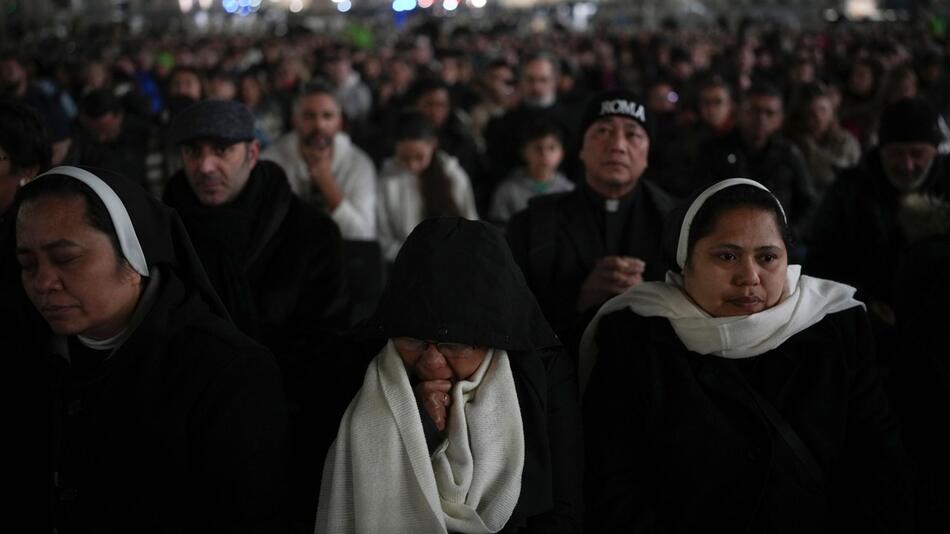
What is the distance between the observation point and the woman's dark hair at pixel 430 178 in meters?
6.15

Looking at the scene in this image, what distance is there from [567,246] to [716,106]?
4.19m

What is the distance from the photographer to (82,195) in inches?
94.1

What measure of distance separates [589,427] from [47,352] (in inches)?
64.5

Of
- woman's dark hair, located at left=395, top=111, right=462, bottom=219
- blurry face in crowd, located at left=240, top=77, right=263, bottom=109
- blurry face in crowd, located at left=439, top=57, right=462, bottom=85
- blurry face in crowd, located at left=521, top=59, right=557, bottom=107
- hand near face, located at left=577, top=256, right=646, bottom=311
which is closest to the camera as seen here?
hand near face, located at left=577, top=256, right=646, bottom=311

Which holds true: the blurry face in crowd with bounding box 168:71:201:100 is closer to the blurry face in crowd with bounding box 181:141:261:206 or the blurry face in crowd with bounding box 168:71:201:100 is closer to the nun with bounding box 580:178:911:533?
the blurry face in crowd with bounding box 181:141:261:206

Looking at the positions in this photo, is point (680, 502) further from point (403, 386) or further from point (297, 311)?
point (297, 311)

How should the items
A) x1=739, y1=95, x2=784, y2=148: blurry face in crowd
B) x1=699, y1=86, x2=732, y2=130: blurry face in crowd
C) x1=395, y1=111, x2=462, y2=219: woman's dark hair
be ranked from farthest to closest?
x1=699, y1=86, x2=732, y2=130: blurry face in crowd, x1=739, y1=95, x2=784, y2=148: blurry face in crowd, x1=395, y1=111, x2=462, y2=219: woman's dark hair

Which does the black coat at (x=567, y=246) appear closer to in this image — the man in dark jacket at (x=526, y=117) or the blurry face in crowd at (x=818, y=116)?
the man in dark jacket at (x=526, y=117)

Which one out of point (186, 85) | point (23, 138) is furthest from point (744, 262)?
point (186, 85)

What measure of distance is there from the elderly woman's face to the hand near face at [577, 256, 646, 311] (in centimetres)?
87

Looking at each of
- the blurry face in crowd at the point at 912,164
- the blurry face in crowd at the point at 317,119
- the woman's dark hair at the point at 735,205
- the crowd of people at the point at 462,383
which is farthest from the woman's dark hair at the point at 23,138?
the blurry face in crowd at the point at 912,164

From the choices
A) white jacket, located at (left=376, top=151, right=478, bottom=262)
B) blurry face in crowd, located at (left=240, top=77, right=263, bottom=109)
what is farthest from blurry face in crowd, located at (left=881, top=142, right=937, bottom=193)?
blurry face in crowd, located at (left=240, top=77, right=263, bottom=109)

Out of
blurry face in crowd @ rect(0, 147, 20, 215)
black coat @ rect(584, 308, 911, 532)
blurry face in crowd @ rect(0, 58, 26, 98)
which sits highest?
blurry face in crowd @ rect(0, 58, 26, 98)

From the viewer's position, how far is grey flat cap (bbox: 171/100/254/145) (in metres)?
4.08
